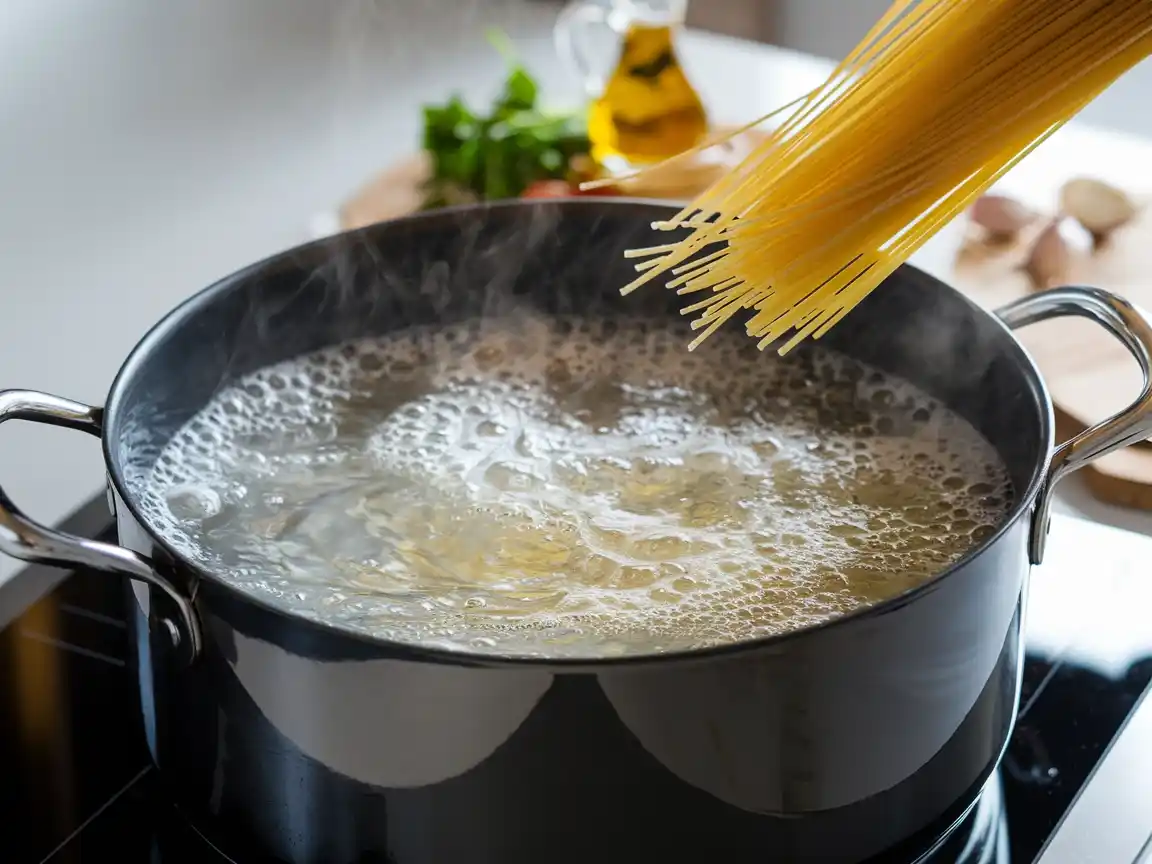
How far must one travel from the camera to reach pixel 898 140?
724 mm

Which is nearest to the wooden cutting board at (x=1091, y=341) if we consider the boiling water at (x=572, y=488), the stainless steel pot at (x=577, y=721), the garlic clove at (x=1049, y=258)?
the garlic clove at (x=1049, y=258)

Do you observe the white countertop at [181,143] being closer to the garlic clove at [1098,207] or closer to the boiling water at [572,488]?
the garlic clove at [1098,207]

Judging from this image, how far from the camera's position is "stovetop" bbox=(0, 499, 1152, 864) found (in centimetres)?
78

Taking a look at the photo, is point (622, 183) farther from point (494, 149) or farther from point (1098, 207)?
point (1098, 207)

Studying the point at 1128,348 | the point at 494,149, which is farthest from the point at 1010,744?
the point at 494,149

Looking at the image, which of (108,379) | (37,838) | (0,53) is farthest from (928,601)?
(0,53)

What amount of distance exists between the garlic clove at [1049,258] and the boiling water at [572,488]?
37cm

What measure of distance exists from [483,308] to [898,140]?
1.53 ft

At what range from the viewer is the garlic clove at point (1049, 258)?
4.40 feet

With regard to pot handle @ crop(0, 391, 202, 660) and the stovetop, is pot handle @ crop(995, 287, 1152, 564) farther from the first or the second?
pot handle @ crop(0, 391, 202, 660)

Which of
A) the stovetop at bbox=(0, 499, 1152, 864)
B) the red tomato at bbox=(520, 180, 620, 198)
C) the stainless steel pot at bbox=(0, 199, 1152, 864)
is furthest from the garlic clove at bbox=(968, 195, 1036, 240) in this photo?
the stainless steel pot at bbox=(0, 199, 1152, 864)

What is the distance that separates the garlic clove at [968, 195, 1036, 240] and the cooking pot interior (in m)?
0.40

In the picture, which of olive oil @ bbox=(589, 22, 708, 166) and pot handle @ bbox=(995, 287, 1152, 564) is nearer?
pot handle @ bbox=(995, 287, 1152, 564)

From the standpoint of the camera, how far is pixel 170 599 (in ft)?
2.21
